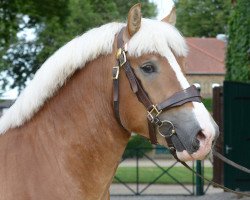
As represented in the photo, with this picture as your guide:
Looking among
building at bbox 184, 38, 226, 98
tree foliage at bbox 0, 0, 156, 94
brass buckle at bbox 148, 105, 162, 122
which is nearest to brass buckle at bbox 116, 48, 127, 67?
brass buckle at bbox 148, 105, 162, 122

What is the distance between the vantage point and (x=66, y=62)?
134 inches

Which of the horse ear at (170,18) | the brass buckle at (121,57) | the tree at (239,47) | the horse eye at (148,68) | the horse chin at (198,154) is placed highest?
the horse ear at (170,18)

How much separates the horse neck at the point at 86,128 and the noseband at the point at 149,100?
0.20ft

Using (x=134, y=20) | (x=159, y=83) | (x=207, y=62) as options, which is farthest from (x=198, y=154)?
(x=207, y=62)

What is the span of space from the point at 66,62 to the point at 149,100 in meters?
0.52

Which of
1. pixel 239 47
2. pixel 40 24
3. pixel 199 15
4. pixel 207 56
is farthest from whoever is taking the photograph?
pixel 207 56

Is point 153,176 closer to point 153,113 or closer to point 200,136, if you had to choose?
point 153,113

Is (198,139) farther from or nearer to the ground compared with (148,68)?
nearer to the ground

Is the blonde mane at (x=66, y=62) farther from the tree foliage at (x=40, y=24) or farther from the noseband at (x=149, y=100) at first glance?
the tree foliage at (x=40, y=24)

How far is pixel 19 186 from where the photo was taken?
3.19 meters

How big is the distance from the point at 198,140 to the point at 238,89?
10.7 m

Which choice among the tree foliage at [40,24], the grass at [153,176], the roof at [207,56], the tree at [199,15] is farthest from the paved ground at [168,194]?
the roof at [207,56]

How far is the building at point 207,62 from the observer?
228ft

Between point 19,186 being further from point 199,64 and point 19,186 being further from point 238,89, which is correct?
point 199,64
